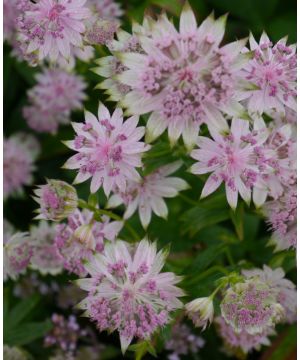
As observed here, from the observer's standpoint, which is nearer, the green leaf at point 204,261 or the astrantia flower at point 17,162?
the green leaf at point 204,261

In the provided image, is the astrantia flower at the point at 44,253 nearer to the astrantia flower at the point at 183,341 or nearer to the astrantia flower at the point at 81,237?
the astrantia flower at the point at 81,237

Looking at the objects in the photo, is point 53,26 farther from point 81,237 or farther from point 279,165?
point 279,165

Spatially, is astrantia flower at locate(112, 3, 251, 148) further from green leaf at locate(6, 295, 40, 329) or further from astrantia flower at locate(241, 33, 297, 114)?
green leaf at locate(6, 295, 40, 329)

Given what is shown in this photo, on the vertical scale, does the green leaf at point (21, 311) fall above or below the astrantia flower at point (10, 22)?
below

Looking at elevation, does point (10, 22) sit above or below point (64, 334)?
above

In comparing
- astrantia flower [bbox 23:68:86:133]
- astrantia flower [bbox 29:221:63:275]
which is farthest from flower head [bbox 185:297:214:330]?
astrantia flower [bbox 23:68:86:133]

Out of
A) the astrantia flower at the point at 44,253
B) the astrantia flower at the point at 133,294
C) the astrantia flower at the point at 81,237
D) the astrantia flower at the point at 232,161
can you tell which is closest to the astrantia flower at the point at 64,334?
the astrantia flower at the point at 44,253

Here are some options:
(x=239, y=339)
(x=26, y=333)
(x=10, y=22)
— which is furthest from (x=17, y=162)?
(x=239, y=339)
